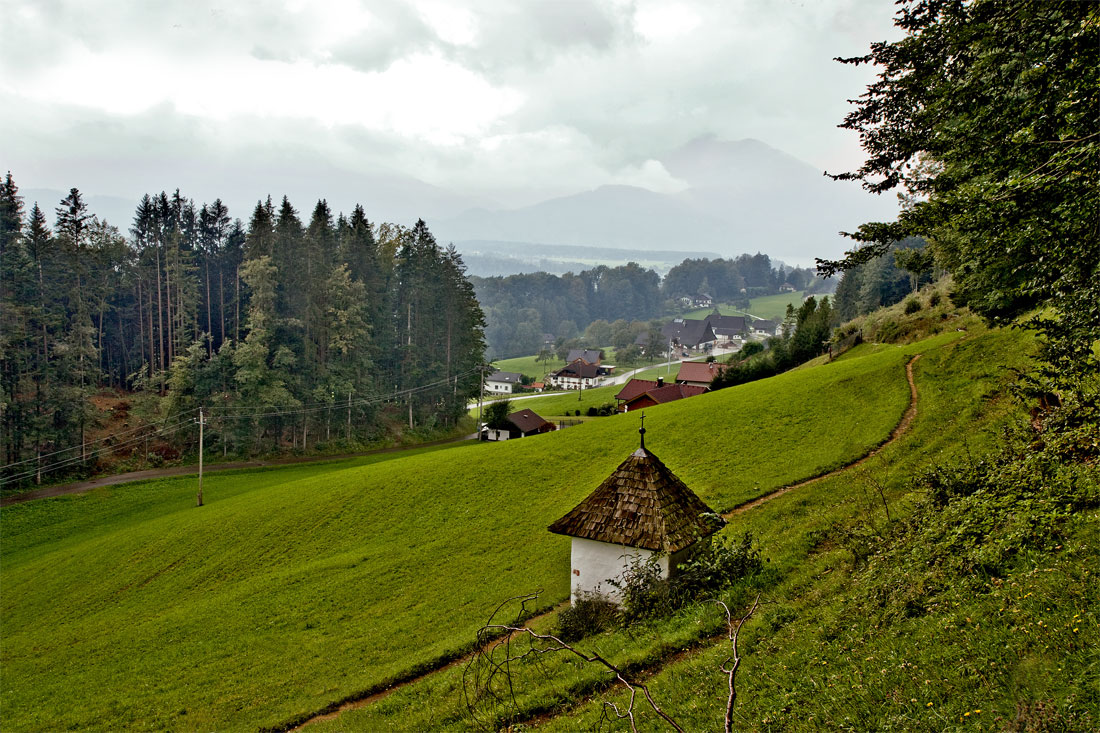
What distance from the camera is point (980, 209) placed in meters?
8.59

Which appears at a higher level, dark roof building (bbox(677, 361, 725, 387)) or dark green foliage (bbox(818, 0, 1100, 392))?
dark green foliage (bbox(818, 0, 1100, 392))

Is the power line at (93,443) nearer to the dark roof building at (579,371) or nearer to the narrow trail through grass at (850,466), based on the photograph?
the narrow trail through grass at (850,466)

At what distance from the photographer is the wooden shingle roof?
41.7 ft

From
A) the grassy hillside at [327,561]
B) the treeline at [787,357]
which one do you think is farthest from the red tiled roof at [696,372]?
the grassy hillside at [327,561]

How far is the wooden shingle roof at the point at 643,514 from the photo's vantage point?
41.7 feet

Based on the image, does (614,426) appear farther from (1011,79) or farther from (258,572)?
(1011,79)

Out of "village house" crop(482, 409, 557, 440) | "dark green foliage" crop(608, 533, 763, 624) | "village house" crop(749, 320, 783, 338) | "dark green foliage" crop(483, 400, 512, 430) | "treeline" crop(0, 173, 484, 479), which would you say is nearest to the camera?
"dark green foliage" crop(608, 533, 763, 624)

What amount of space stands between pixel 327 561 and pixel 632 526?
13.8 metres

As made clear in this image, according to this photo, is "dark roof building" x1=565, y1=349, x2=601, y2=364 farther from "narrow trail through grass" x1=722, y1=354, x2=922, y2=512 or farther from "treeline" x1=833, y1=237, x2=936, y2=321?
"narrow trail through grass" x1=722, y1=354, x2=922, y2=512

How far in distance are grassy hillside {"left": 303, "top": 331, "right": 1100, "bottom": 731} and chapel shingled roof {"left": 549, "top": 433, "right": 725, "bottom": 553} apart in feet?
5.41

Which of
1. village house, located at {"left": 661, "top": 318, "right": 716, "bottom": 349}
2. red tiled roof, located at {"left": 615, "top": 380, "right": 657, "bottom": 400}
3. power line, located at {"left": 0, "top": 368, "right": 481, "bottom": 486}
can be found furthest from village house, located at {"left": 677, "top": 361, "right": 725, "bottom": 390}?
village house, located at {"left": 661, "top": 318, "right": 716, "bottom": 349}

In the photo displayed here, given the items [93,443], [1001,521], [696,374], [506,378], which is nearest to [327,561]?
[1001,521]

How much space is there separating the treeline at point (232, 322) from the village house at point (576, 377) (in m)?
46.4

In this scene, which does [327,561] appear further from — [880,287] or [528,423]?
[880,287]
